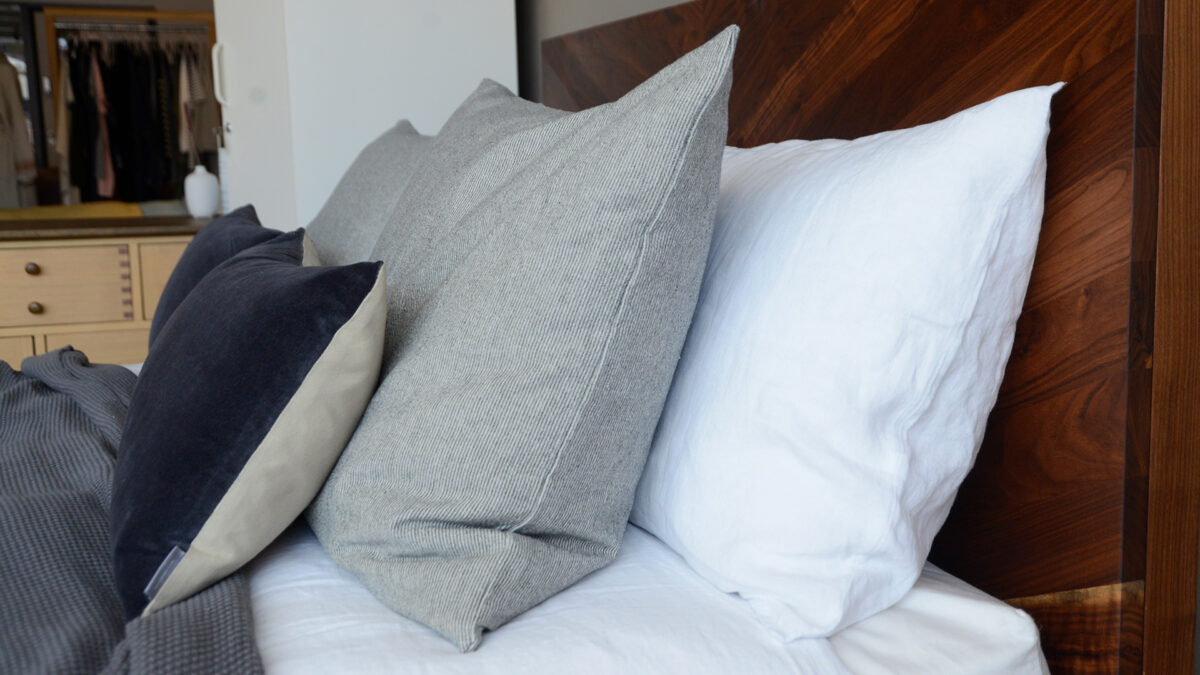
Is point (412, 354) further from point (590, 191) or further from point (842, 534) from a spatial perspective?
point (842, 534)

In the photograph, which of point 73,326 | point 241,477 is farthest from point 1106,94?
point 73,326

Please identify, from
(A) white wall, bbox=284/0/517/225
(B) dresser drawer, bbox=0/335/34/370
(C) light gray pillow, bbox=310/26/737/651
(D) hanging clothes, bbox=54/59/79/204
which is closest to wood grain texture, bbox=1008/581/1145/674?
(C) light gray pillow, bbox=310/26/737/651

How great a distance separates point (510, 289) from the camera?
76cm

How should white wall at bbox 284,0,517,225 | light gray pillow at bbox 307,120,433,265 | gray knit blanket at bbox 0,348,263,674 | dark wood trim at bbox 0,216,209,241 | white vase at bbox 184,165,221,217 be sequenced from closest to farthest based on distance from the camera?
gray knit blanket at bbox 0,348,263,674 → light gray pillow at bbox 307,120,433,265 → white wall at bbox 284,0,517,225 → dark wood trim at bbox 0,216,209,241 → white vase at bbox 184,165,221,217

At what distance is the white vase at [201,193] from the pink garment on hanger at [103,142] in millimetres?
1142

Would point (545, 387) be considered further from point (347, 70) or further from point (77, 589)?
point (347, 70)

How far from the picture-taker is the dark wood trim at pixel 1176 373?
714mm

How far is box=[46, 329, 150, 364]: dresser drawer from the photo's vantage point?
9.71 feet

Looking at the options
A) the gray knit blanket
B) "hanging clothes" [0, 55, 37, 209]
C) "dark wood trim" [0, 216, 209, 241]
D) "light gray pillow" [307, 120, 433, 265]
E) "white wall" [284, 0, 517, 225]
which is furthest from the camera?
"hanging clothes" [0, 55, 37, 209]

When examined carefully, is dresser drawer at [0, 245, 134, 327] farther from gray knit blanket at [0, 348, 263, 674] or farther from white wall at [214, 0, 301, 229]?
gray knit blanket at [0, 348, 263, 674]

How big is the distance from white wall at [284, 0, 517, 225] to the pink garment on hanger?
2150mm

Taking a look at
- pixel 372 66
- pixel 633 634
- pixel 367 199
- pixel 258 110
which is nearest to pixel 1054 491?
pixel 633 634

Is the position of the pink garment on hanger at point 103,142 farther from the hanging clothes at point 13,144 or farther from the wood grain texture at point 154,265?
the wood grain texture at point 154,265

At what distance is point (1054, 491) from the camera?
80 cm
